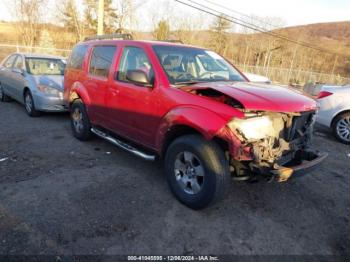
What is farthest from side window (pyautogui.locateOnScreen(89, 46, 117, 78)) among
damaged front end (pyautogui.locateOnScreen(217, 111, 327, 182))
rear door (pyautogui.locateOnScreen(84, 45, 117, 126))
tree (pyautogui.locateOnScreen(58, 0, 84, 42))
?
tree (pyautogui.locateOnScreen(58, 0, 84, 42))

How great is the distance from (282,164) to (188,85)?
149cm

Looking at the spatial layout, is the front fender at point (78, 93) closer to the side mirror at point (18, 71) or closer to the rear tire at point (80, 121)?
the rear tire at point (80, 121)

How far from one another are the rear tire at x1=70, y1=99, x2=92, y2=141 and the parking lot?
2.31ft

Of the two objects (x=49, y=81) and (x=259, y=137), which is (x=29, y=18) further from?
(x=259, y=137)

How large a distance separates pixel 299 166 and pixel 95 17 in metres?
33.9

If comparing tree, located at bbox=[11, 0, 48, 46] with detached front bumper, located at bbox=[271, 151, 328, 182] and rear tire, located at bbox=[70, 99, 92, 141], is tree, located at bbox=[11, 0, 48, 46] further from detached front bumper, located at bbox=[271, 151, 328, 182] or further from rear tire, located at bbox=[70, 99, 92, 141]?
detached front bumper, located at bbox=[271, 151, 328, 182]

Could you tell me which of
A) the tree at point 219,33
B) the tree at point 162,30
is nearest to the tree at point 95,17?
the tree at point 162,30

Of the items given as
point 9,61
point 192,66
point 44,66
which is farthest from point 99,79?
point 9,61

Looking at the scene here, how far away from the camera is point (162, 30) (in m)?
31.8

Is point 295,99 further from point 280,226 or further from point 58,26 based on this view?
point 58,26

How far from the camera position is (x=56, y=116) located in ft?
25.4

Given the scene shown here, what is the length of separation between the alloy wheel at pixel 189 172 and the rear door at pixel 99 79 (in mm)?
1870

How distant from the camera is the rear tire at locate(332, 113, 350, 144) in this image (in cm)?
687

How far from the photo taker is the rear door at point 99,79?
4.74 metres
